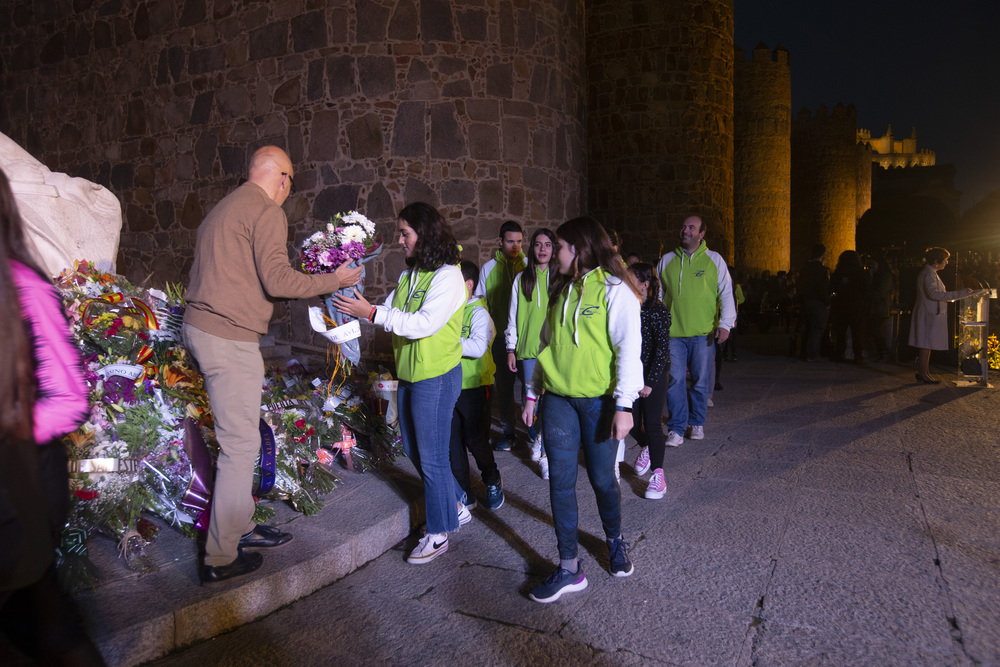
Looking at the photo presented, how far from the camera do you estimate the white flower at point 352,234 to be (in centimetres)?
311

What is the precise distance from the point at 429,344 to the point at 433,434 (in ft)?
1.45

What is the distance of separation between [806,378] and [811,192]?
2549cm

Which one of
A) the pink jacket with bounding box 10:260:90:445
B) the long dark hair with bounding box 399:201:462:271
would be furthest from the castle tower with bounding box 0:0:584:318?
the pink jacket with bounding box 10:260:90:445

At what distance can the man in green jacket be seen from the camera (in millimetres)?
5219

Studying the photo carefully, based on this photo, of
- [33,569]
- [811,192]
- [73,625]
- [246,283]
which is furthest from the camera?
[811,192]

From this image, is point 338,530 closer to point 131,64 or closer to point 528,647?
point 528,647

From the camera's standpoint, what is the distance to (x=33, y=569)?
1.36 meters

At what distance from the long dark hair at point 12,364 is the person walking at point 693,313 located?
443 cm

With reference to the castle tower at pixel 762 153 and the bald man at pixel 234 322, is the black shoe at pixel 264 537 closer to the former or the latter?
the bald man at pixel 234 322

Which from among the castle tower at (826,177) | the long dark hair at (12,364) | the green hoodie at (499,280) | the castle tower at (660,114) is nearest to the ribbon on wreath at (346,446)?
the green hoodie at (499,280)

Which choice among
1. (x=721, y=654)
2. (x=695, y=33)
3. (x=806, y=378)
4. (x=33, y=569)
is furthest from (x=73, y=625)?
(x=695, y=33)

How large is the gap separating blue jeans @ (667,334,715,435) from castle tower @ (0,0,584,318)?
10.1ft

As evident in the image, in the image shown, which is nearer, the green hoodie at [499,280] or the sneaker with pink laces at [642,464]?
the sneaker with pink laces at [642,464]

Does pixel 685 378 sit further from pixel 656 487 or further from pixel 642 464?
pixel 656 487
